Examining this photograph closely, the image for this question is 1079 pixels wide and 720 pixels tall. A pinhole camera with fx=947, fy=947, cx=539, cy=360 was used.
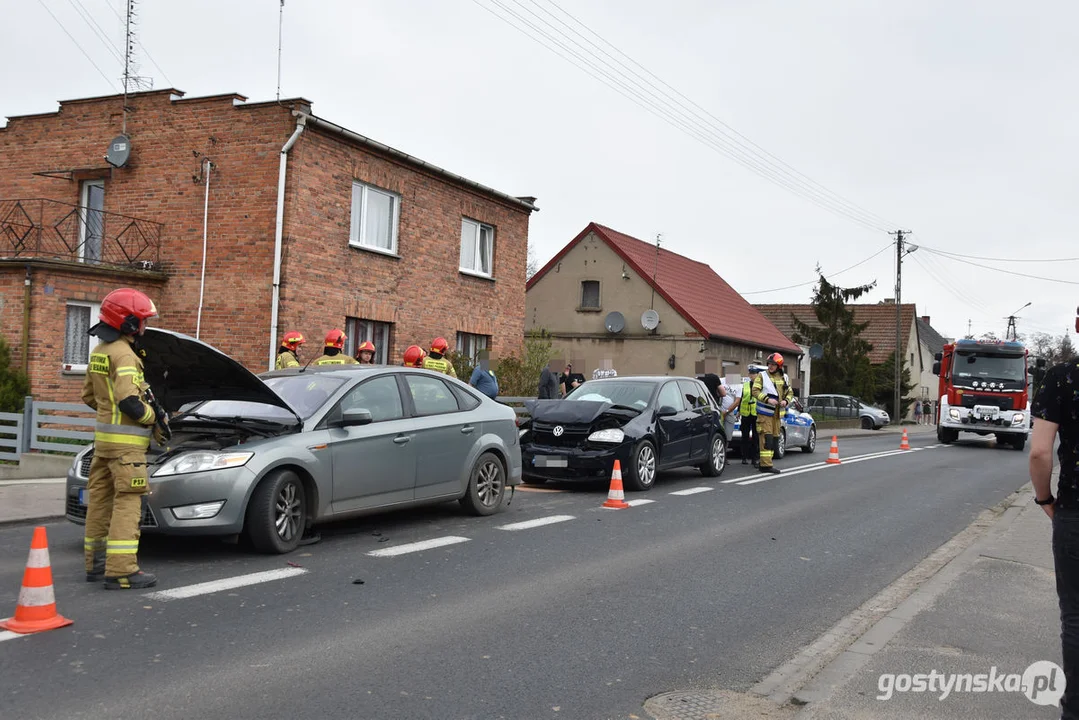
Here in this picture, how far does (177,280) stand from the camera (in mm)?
17391

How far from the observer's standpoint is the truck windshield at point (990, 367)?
26.1 m

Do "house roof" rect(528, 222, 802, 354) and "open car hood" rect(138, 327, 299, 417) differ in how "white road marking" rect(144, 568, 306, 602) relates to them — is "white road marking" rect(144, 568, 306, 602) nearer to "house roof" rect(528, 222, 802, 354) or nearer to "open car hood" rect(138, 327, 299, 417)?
"open car hood" rect(138, 327, 299, 417)

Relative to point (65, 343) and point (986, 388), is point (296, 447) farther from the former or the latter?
point (986, 388)

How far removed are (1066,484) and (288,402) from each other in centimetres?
615

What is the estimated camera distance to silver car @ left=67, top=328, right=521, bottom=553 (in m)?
6.95

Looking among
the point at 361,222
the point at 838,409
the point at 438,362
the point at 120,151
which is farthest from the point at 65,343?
the point at 838,409

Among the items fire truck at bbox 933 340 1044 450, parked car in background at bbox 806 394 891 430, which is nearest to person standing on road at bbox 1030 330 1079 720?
fire truck at bbox 933 340 1044 450

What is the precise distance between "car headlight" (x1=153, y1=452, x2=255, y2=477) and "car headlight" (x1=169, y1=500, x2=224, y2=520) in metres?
0.25

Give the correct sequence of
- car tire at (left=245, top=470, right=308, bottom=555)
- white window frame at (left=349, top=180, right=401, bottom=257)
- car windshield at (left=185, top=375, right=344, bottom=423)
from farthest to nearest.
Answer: white window frame at (left=349, top=180, right=401, bottom=257) → car windshield at (left=185, top=375, right=344, bottom=423) → car tire at (left=245, top=470, right=308, bottom=555)

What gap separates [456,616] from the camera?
5836 mm

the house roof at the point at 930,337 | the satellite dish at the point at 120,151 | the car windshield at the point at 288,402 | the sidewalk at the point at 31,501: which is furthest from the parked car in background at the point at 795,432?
the house roof at the point at 930,337

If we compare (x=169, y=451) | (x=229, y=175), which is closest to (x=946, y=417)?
(x=229, y=175)

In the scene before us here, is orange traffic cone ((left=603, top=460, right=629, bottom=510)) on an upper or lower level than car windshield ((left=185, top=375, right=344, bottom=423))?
lower

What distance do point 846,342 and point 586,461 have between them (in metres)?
38.8
